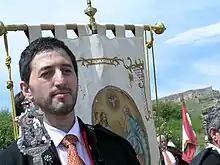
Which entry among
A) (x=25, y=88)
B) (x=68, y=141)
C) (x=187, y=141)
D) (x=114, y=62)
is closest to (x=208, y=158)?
(x=114, y=62)

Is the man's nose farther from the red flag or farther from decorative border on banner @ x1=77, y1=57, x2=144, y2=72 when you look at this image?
the red flag

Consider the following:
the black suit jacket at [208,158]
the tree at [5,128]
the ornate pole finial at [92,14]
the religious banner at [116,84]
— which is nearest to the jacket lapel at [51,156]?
the religious banner at [116,84]

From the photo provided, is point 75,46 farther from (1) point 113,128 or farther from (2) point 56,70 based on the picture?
(2) point 56,70

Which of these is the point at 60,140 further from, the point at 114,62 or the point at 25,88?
the point at 114,62

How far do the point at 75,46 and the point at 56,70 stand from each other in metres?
1.64

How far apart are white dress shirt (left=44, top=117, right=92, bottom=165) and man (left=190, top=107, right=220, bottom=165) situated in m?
1.76

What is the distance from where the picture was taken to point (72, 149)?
223 centimetres

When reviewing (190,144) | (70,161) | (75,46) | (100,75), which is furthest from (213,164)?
(190,144)

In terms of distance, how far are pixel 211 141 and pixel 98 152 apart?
1935mm

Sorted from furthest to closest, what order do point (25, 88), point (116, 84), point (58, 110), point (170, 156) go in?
point (170, 156) → point (116, 84) → point (25, 88) → point (58, 110)

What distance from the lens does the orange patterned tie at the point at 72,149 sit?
2193 mm

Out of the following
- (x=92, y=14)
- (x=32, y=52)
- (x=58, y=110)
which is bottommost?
(x=58, y=110)

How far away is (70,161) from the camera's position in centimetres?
219

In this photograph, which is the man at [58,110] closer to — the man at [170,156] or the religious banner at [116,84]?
the religious banner at [116,84]
